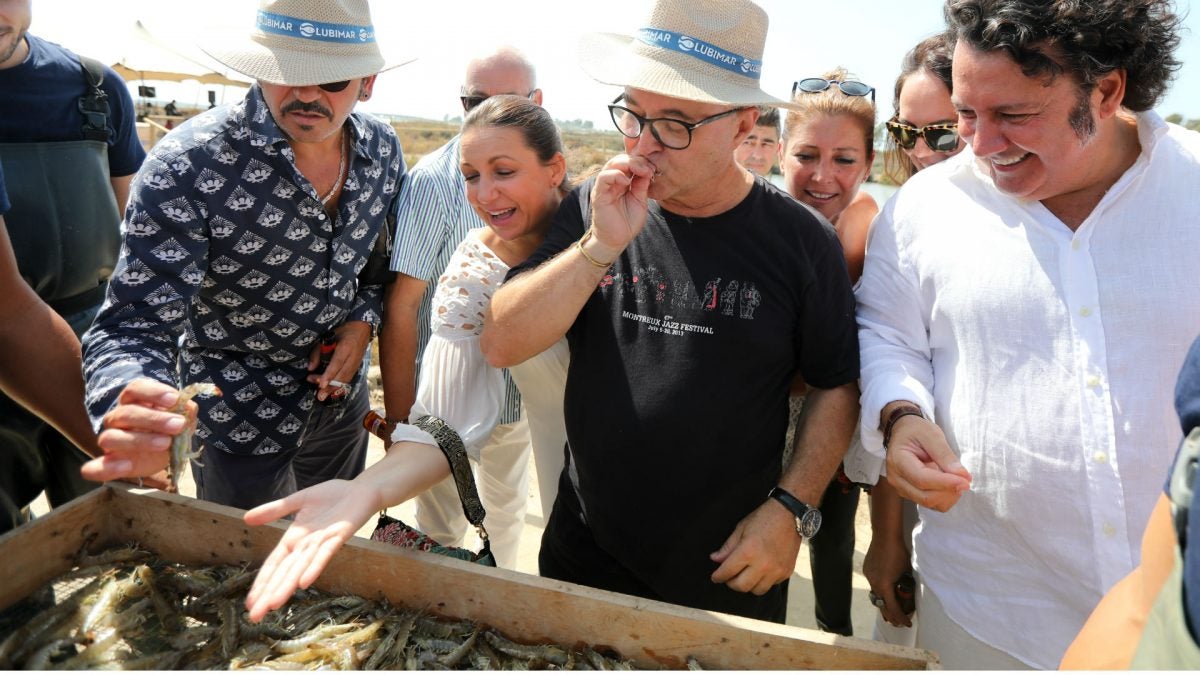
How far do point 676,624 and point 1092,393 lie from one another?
1154 mm

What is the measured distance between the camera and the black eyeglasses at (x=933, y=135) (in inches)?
109

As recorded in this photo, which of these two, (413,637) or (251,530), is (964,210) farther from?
(251,530)

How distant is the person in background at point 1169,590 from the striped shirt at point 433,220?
7.63ft

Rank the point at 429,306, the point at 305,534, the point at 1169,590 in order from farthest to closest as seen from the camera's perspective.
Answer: the point at 429,306, the point at 305,534, the point at 1169,590

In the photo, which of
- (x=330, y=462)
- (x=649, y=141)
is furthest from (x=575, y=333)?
(x=330, y=462)

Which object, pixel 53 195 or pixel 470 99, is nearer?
pixel 53 195

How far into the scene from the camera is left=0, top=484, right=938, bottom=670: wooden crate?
1.75 meters

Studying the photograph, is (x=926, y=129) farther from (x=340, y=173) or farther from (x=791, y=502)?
(x=340, y=173)

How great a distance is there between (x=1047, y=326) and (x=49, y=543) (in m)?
2.66

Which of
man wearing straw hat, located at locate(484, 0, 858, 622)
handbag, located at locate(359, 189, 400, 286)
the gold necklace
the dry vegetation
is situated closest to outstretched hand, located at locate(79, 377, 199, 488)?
man wearing straw hat, located at locate(484, 0, 858, 622)

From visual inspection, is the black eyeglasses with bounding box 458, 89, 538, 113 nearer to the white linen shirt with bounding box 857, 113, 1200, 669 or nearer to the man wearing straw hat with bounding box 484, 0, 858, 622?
the man wearing straw hat with bounding box 484, 0, 858, 622

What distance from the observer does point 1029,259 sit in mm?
1909

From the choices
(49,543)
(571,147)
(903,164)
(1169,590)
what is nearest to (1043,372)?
(1169,590)

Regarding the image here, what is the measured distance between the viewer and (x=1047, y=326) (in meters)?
1.87
